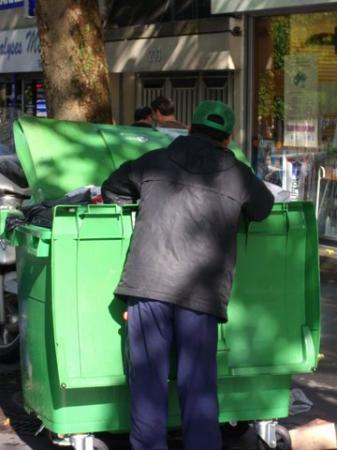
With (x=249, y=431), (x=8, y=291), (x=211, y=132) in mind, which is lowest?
(x=249, y=431)

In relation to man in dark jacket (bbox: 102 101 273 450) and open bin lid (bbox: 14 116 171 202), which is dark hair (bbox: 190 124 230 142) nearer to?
man in dark jacket (bbox: 102 101 273 450)

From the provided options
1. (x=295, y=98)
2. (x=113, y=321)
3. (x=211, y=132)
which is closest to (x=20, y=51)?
(x=295, y=98)

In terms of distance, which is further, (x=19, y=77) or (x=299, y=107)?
(x=19, y=77)

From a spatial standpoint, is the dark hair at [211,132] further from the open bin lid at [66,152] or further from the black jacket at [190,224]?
the open bin lid at [66,152]

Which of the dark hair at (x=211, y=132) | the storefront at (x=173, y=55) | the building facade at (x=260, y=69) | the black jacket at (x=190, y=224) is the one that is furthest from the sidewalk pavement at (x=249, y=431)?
the storefront at (x=173, y=55)

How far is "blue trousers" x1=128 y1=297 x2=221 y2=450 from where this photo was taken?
388 centimetres

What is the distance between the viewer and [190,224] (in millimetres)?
3855

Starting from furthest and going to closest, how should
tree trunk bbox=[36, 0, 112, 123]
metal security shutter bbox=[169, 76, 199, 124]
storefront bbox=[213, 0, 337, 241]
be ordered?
metal security shutter bbox=[169, 76, 199, 124], storefront bbox=[213, 0, 337, 241], tree trunk bbox=[36, 0, 112, 123]

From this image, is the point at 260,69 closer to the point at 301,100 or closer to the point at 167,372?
the point at 301,100

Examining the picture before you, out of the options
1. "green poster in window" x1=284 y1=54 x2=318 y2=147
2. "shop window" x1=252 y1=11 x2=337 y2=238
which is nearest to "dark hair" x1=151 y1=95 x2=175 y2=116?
"shop window" x1=252 y1=11 x2=337 y2=238

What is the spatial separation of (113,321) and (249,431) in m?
1.41

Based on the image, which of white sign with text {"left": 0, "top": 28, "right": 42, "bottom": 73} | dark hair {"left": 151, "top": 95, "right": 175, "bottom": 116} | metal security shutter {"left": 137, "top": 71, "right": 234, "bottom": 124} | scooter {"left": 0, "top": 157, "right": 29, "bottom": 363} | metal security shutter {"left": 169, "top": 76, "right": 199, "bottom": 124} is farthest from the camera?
white sign with text {"left": 0, "top": 28, "right": 42, "bottom": 73}

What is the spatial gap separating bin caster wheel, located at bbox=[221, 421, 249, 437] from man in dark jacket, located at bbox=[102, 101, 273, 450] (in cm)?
92

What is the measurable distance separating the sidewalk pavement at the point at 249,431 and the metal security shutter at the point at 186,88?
4.96 metres
